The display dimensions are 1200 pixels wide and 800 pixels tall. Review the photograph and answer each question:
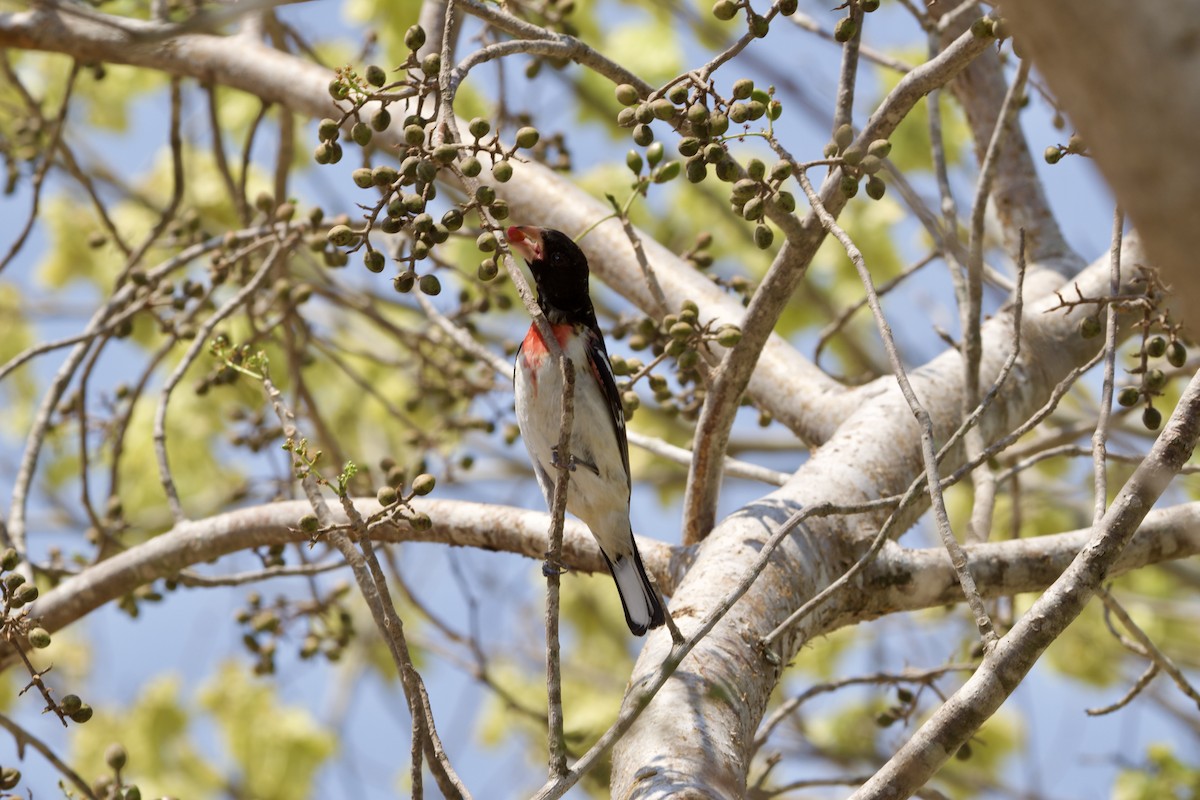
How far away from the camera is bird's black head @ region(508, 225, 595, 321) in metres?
3.83

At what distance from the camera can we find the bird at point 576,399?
3.71 m

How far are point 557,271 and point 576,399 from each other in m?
0.42

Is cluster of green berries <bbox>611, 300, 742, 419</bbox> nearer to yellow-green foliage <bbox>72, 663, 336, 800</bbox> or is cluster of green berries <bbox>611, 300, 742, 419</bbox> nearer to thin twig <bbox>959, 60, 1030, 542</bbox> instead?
thin twig <bbox>959, 60, 1030, 542</bbox>

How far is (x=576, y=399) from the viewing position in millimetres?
3830

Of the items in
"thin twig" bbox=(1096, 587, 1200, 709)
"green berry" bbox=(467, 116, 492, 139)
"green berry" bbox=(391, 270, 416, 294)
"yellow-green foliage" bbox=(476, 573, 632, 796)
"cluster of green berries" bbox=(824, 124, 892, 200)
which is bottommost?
"thin twig" bbox=(1096, 587, 1200, 709)

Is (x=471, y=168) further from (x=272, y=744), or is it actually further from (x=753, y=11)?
(x=272, y=744)

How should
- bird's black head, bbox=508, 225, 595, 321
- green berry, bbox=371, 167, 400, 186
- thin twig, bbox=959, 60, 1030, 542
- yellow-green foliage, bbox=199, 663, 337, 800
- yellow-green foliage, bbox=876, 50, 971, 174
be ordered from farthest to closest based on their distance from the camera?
yellow-green foliage, bbox=199, 663, 337, 800 < yellow-green foliage, bbox=876, 50, 971, 174 < bird's black head, bbox=508, 225, 595, 321 < thin twig, bbox=959, 60, 1030, 542 < green berry, bbox=371, 167, 400, 186

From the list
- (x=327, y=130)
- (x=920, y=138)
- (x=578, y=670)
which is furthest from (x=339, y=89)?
(x=578, y=670)

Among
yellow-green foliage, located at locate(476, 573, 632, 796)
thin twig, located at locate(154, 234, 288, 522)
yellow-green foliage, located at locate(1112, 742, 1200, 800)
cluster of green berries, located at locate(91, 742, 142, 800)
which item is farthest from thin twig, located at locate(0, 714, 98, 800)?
yellow-green foliage, located at locate(476, 573, 632, 796)

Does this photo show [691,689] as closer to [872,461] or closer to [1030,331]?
[872,461]

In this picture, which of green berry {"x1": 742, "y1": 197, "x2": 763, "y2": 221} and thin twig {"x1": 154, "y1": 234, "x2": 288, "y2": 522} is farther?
thin twig {"x1": 154, "y1": 234, "x2": 288, "y2": 522}

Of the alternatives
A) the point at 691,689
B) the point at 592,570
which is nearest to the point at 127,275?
the point at 592,570

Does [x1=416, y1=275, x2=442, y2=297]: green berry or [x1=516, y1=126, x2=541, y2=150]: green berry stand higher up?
[x1=516, y1=126, x2=541, y2=150]: green berry

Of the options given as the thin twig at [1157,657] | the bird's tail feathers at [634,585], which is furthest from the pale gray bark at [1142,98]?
the bird's tail feathers at [634,585]
